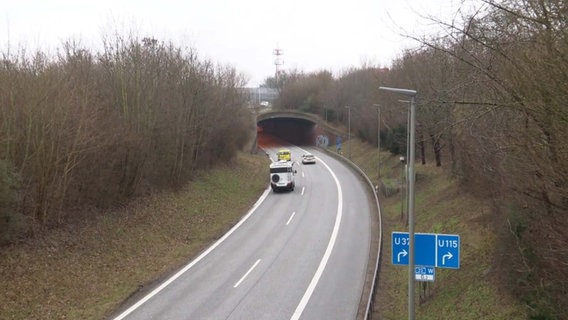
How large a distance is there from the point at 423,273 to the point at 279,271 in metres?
9.18

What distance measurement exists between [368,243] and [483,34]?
18327 millimetres

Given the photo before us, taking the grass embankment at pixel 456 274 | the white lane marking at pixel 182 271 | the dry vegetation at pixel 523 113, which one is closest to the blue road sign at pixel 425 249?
the dry vegetation at pixel 523 113

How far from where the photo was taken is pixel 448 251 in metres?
12.1

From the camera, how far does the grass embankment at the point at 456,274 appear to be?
47.0 feet

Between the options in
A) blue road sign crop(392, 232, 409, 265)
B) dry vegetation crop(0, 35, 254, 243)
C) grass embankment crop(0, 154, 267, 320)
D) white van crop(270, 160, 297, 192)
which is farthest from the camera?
white van crop(270, 160, 297, 192)

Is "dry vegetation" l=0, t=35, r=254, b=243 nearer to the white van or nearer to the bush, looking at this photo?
the bush

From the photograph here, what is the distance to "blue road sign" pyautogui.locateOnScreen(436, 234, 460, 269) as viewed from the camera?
11858 millimetres

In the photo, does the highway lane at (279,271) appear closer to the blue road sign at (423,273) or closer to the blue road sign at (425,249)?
the blue road sign at (423,273)

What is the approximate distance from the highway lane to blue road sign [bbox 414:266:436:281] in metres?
4.02

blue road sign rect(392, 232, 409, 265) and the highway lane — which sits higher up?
blue road sign rect(392, 232, 409, 265)

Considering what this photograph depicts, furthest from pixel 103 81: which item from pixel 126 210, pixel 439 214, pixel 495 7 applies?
pixel 495 7

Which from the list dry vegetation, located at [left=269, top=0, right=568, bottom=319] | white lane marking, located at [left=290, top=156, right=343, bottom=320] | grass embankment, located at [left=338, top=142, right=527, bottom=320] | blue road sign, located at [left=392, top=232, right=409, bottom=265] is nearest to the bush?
white lane marking, located at [left=290, top=156, right=343, bottom=320]

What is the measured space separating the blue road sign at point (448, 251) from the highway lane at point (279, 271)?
4.67 meters

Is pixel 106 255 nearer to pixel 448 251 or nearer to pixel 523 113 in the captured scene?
pixel 448 251
